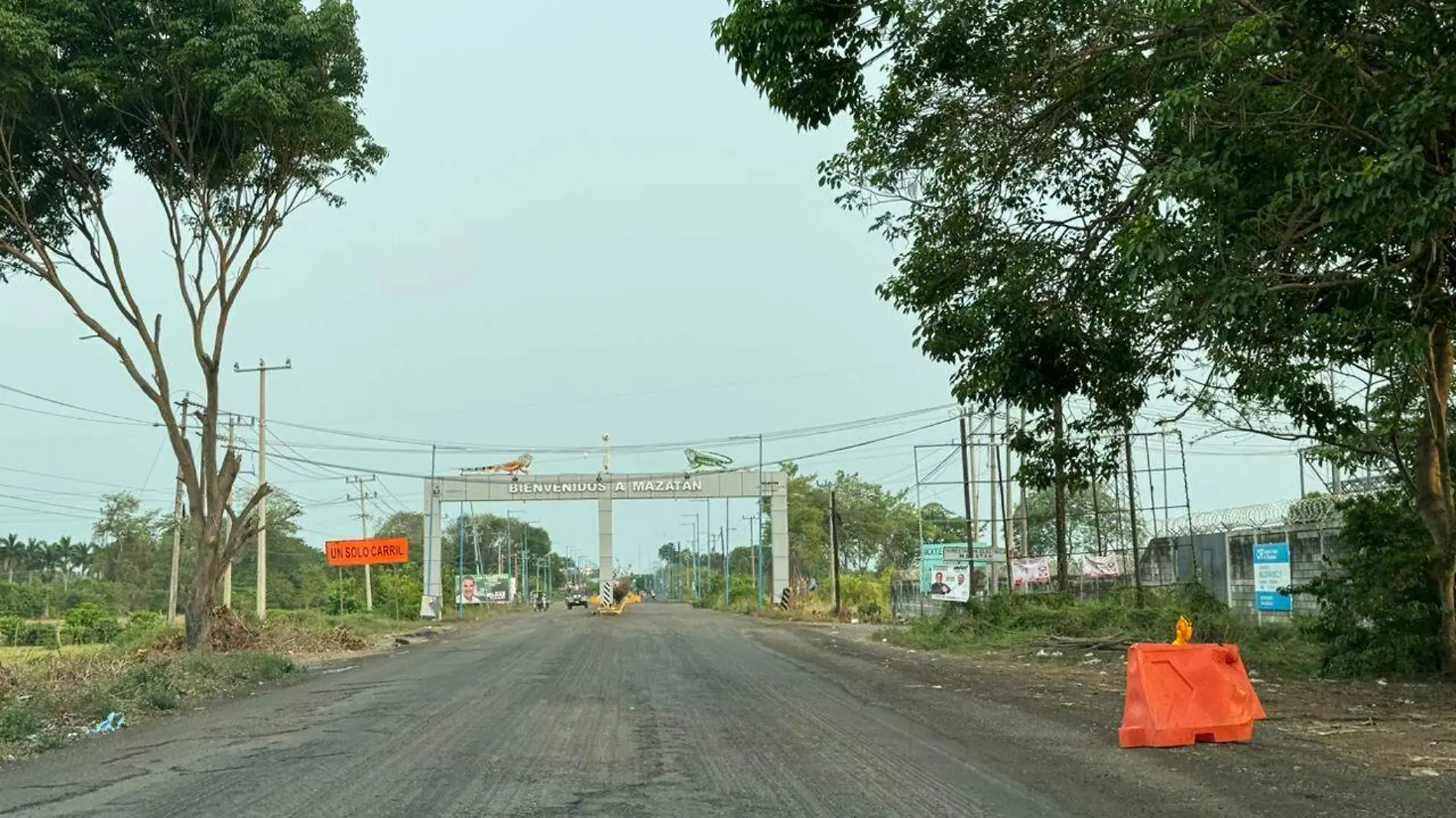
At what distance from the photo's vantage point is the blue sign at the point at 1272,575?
75.2ft

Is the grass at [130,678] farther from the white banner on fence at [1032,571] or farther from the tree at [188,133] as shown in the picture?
the white banner on fence at [1032,571]

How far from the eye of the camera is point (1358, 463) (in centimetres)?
1691

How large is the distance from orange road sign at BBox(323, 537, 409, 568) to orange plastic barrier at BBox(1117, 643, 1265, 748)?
51270 mm

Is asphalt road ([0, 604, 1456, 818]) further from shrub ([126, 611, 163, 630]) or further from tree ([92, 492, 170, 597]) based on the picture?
tree ([92, 492, 170, 597])

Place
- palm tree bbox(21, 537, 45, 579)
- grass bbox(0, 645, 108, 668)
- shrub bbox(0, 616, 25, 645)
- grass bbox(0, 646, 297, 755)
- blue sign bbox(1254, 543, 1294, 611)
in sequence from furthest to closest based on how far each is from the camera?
1. palm tree bbox(21, 537, 45, 579)
2. shrub bbox(0, 616, 25, 645)
3. blue sign bbox(1254, 543, 1294, 611)
4. grass bbox(0, 645, 108, 668)
5. grass bbox(0, 646, 297, 755)

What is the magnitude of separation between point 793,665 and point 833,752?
11.1 meters

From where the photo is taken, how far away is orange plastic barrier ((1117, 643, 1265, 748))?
9719 mm

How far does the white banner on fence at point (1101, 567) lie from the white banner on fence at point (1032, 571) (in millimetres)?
1304

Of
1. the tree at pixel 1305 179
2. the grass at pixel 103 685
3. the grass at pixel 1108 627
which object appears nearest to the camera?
the tree at pixel 1305 179

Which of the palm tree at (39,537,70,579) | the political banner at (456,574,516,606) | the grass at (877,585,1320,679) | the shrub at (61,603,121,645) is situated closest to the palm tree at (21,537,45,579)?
the palm tree at (39,537,70,579)

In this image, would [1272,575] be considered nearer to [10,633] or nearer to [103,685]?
[103,685]

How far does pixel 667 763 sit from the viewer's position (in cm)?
911

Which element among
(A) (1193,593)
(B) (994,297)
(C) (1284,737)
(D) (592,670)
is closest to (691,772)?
(C) (1284,737)

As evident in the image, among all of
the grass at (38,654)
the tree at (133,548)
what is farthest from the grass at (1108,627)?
the tree at (133,548)
